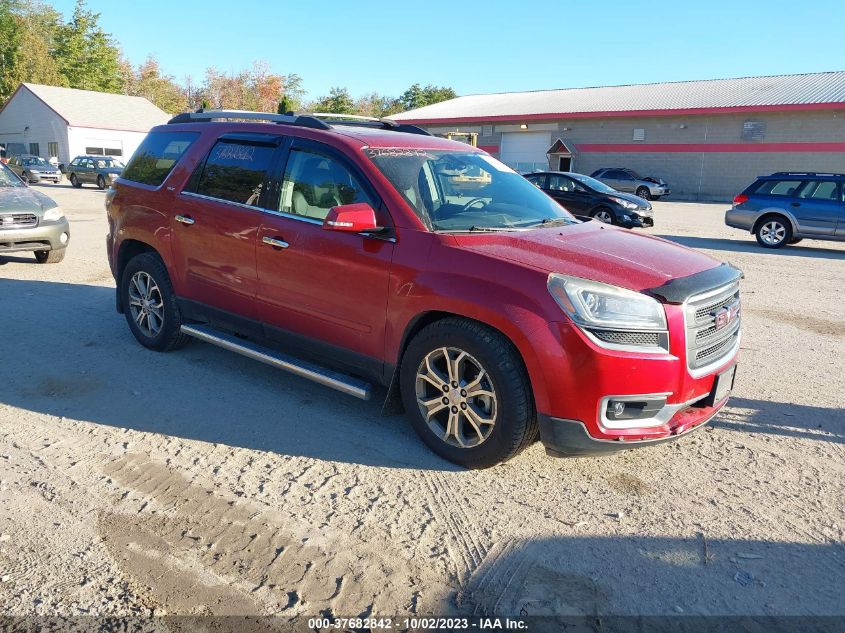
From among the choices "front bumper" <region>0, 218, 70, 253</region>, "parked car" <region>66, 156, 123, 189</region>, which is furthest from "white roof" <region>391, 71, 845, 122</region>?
"front bumper" <region>0, 218, 70, 253</region>

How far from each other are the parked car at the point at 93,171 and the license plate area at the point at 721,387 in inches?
1255

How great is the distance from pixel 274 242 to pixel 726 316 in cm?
291

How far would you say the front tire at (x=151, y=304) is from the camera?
5426 mm

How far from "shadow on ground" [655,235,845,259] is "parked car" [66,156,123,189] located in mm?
26087

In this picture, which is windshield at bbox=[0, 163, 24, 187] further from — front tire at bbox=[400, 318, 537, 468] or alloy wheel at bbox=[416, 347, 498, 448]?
alloy wheel at bbox=[416, 347, 498, 448]

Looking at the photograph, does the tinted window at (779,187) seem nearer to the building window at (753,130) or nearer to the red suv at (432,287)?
the red suv at (432,287)

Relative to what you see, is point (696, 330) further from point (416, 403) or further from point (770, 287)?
point (770, 287)

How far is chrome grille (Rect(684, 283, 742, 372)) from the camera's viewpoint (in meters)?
3.43

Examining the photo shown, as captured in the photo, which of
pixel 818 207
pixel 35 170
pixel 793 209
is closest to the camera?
pixel 818 207

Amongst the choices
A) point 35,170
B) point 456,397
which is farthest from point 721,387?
point 35,170

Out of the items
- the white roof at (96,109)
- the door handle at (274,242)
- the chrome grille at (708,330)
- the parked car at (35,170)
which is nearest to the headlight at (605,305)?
the chrome grille at (708,330)

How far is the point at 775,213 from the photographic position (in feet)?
47.2

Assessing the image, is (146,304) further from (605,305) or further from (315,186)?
(605,305)

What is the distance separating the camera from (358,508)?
3.35m
